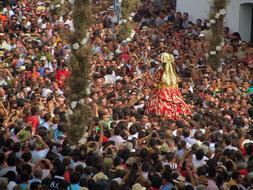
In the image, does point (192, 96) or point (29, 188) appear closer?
point (29, 188)

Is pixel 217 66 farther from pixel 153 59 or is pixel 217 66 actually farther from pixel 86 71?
pixel 86 71

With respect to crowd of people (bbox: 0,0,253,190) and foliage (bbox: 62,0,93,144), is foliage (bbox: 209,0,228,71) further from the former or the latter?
foliage (bbox: 62,0,93,144)

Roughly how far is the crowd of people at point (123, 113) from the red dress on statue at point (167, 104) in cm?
24

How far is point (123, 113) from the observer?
605 inches

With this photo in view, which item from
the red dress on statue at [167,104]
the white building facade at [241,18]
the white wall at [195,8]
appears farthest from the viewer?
the white wall at [195,8]

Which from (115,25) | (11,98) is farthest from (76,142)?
(115,25)

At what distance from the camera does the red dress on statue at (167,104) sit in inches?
680

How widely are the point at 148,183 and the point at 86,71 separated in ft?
13.4

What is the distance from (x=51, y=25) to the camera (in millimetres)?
24312

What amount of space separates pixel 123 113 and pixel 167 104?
2.30 m

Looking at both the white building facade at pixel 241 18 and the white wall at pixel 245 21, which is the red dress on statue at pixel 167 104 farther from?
the white wall at pixel 245 21

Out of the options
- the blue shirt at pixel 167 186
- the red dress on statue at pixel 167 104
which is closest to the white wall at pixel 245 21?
the red dress on statue at pixel 167 104

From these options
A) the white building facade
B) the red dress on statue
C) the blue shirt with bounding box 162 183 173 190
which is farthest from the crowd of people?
the white building facade

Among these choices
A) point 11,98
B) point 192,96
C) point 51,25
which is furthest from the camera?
point 51,25
